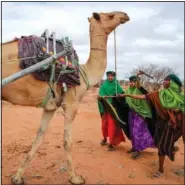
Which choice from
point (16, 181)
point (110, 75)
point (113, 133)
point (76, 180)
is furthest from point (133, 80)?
point (16, 181)

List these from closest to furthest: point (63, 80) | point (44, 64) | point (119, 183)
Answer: point (44, 64)
point (63, 80)
point (119, 183)

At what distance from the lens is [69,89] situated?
19.1 feet

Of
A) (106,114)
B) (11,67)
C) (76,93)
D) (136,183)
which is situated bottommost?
(136,183)

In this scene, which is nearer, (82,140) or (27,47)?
(27,47)

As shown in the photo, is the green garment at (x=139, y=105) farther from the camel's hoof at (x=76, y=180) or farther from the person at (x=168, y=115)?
the camel's hoof at (x=76, y=180)

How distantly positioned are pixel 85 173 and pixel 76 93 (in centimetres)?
156

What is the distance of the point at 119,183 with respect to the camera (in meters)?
6.10

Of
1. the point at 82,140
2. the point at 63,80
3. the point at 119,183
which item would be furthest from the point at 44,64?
the point at 82,140

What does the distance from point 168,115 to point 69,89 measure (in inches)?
70.0

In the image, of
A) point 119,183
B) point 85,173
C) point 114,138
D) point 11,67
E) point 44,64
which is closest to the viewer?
point 44,64

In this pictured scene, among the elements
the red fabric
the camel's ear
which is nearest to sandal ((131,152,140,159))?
the red fabric

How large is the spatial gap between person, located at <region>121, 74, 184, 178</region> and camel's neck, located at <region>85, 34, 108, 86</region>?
953mm

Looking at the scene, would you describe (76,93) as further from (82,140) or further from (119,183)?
(82,140)

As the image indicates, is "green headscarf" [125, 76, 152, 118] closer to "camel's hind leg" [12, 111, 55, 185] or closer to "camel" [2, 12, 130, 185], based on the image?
"camel" [2, 12, 130, 185]
